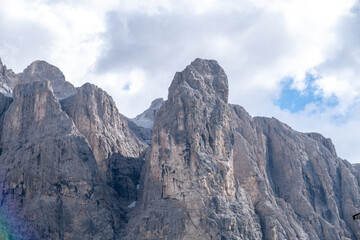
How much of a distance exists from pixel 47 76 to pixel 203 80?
52780 millimetres

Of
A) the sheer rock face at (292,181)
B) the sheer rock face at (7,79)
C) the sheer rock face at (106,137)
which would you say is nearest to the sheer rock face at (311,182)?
the sheer rock face at (292,181)

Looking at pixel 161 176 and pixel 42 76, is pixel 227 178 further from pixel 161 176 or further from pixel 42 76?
pixel 42 76

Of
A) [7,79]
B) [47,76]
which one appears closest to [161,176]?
[7,79]

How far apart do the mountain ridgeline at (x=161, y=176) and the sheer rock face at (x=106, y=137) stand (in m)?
0.22

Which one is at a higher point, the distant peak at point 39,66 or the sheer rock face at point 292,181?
the distant peak at point 39,66

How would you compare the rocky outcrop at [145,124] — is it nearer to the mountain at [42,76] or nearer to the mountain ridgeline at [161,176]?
the mountain ridgeline at [161,176]

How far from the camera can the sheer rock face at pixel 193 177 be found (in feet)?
307

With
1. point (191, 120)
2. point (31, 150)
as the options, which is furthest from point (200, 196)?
point (31, 150)

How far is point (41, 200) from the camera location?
97688 mm

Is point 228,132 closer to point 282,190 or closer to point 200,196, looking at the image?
point 200,196

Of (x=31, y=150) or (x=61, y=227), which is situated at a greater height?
(x=31, y=150)

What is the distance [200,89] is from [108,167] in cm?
2291

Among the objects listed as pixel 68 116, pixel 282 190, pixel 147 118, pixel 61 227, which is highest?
pixel 147 118

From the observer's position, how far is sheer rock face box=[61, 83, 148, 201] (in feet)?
371
